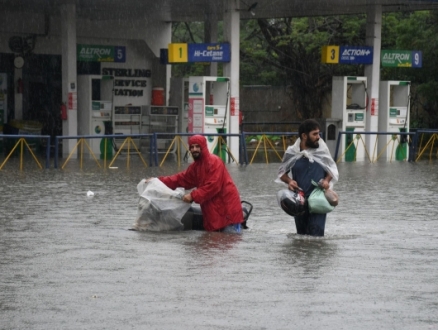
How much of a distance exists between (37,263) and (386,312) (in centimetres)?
365

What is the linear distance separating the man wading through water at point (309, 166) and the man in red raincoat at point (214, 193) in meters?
0.69

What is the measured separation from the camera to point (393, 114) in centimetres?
3166

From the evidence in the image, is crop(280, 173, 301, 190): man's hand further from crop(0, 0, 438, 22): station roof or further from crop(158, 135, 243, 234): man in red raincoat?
crop(0, 0, 438, 22): station roof

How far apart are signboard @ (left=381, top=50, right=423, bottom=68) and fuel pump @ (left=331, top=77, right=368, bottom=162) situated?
0.84m

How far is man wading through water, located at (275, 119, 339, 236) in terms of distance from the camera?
11570mm

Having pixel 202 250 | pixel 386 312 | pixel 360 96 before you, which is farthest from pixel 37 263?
pixel 360 96

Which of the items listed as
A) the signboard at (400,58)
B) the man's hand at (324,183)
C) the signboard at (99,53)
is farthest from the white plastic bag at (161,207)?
the signboard at (99,53)

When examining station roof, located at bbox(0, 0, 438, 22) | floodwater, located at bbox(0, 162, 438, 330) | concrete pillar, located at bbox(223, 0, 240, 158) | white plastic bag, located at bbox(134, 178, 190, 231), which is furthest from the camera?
station roof, located at bbox(0, 0, 438, 22)

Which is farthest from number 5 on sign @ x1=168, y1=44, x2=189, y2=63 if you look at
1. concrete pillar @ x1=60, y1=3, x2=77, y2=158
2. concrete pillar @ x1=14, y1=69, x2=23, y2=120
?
concrete pillar @ x1=14, y1=69, x2=23, y2=120

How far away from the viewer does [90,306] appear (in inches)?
302

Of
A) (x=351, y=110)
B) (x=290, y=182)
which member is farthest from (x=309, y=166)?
(x=351, y=110)

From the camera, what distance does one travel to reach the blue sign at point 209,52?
91.1 feet

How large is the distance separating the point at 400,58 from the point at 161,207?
20.3 meters

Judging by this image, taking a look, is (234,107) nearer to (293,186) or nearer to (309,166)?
(309,166)
